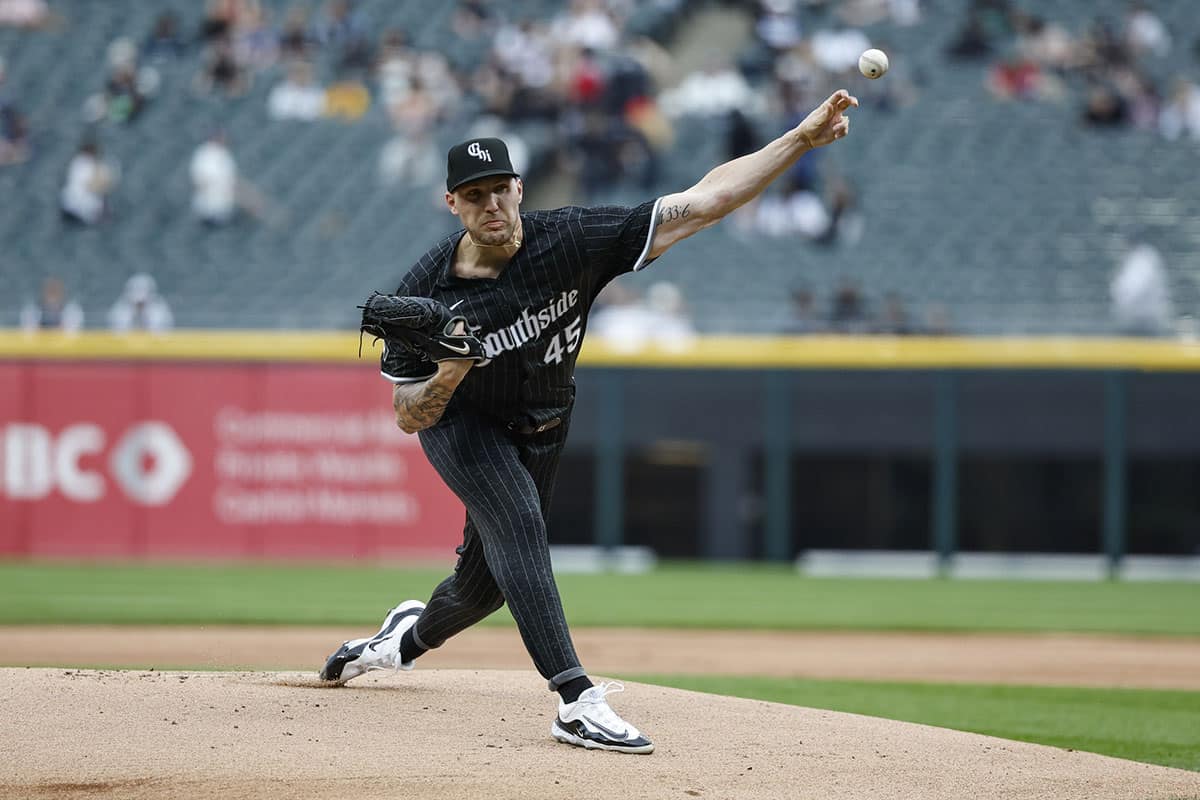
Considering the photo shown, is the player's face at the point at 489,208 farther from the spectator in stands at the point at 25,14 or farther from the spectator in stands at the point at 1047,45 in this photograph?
the spectator in stands at the point at 25,14

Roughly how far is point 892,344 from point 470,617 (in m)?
10.9

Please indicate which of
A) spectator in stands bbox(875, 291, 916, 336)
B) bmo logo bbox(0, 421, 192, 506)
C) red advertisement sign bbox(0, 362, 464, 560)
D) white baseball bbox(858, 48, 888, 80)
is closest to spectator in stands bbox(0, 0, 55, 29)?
red advertisement sign bbox(0, 362, 464, 560)

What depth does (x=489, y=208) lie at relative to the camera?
4.58 m

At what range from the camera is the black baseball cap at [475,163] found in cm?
454

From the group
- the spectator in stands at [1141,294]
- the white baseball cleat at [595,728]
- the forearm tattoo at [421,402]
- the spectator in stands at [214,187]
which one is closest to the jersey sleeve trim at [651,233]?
the forearm tattoo at [421,402]

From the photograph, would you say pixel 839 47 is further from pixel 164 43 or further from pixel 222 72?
pixel 164 43

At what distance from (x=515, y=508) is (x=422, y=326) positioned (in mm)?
616

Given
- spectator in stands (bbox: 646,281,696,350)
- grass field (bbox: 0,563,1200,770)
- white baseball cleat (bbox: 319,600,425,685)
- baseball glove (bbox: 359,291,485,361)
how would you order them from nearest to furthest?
baseball glove (bbox: 359,291,485,361) → white baseball cleat (bbox: 319,600,425,685) → grass field (bbox: 0,563,1200,770) → spectator in stands (bbox: 646,281,696,350)

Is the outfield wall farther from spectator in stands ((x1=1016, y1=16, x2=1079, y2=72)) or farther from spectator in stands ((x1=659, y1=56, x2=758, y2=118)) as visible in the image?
spectator in stands ((x1=1016, y1=16, x2=1079, y2=72))

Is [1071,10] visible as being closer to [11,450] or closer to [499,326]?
[11,450]

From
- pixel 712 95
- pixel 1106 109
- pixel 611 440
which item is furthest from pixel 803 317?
pixel 1106 109

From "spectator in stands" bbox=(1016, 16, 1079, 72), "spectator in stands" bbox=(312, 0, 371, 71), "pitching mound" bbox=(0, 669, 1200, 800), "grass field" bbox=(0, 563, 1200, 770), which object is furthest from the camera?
"spectator in stands" bbox=(312, 0, 371, 71)

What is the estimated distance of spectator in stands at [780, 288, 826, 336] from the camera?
52.0ft

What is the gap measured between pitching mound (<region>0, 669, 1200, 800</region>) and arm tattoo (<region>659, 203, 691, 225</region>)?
1.52 meters
